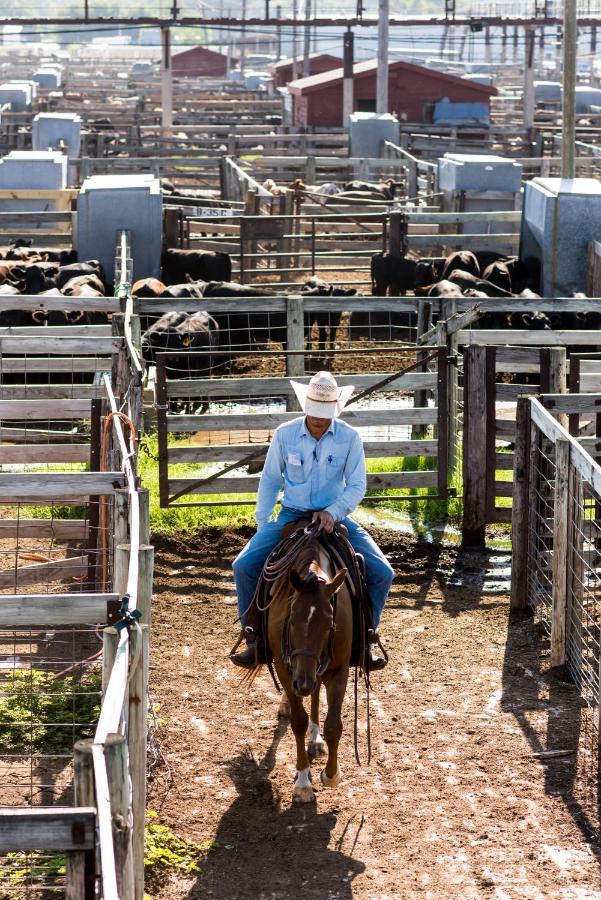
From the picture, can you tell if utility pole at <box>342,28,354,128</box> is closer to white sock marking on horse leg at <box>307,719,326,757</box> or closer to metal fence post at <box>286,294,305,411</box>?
metal fence post at <box>286,294,305,411</box>

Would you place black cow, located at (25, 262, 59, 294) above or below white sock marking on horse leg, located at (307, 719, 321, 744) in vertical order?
above

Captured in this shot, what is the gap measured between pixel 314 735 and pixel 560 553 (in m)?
2.18

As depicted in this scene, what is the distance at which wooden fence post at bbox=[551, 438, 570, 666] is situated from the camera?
8.31 meters

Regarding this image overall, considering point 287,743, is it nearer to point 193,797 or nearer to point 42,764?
point 193,797

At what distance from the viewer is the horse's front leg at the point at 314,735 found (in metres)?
7.07

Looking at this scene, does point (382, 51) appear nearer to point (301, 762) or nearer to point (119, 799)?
point (301, 762)

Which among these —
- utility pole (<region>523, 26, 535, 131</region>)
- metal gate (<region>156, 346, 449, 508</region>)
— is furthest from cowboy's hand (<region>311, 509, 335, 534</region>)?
→ utility pole (<region>523, 26, 535, 131</region>)

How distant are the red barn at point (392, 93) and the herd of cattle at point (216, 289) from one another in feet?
106

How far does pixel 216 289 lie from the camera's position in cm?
1831

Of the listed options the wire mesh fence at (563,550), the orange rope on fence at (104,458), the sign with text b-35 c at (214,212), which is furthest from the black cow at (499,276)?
the orange rope on fence at (104,458)

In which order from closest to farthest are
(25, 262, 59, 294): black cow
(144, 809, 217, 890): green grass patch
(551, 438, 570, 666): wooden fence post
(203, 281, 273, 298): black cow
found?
(144, 809, 217, 890): green grass patch
(551, 438, 570, 666): wooden fence post
(25, 262, 59, 294): black cow
(203, 281, 273, 298): black cow

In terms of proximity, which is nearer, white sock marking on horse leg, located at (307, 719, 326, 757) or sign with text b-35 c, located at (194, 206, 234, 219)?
white sock marking on horse leg, located at (307, 719, 326, 757)

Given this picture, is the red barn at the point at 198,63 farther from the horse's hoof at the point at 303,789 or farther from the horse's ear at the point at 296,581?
the horse's ear at the point at 296,581

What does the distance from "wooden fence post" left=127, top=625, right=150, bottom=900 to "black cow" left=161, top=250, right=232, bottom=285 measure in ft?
51.3
